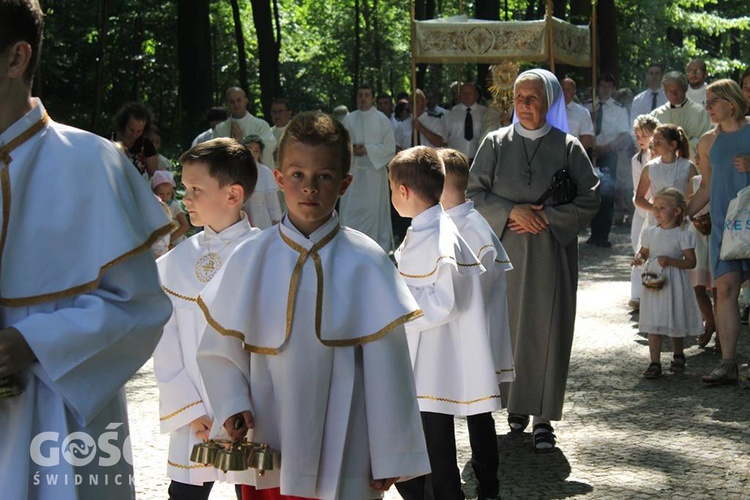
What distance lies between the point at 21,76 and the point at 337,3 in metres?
41.7

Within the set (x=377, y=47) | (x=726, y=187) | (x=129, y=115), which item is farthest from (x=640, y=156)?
(x=377, y=47)

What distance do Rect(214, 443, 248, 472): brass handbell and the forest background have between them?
14489 mm

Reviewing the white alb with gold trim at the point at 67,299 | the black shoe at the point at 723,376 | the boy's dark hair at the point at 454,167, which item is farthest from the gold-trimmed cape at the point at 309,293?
the black shoe at the point at 723,376

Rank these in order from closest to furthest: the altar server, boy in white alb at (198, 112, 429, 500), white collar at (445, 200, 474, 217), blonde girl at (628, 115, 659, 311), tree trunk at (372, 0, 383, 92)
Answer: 1. the altar server
2. boy in white alb at (198, 112, 429, 500)
3. white collar at (445, 200, 474, 217)
4. blonde girl at (628, 115, 659, 311)
5. tree trunk at (372, 0, 383, 92)

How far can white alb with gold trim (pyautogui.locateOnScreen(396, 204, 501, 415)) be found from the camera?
18.9ft

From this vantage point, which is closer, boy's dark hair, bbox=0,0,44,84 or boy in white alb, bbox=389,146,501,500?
boy's dark hair, bbox=0,0,44,84

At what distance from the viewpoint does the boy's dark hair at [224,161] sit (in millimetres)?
5129

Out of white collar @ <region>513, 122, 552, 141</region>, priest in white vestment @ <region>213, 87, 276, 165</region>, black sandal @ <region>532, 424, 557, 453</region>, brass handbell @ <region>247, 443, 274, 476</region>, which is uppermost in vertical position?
priest in white vestment @ <region>213, 87, 276, 165</region>

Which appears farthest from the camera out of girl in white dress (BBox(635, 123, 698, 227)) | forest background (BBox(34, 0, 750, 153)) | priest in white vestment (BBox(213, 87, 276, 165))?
forest background (BBox(34, 0, 750, 153))

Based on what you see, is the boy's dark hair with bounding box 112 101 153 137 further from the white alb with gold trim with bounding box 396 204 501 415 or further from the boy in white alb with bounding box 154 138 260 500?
the boy in white alb with bounding box 154 138 260 500

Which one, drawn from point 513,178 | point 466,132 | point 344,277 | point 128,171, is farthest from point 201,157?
point 466,132

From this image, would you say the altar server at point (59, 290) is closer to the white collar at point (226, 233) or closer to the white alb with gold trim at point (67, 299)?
the white alb with gold trim at point (67, 299)

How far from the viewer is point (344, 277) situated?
4078 mm

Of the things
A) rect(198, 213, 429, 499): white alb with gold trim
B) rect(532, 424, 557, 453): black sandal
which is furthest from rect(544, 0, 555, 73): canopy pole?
rect(198, 213, 429, 499): white alb with gold trim
